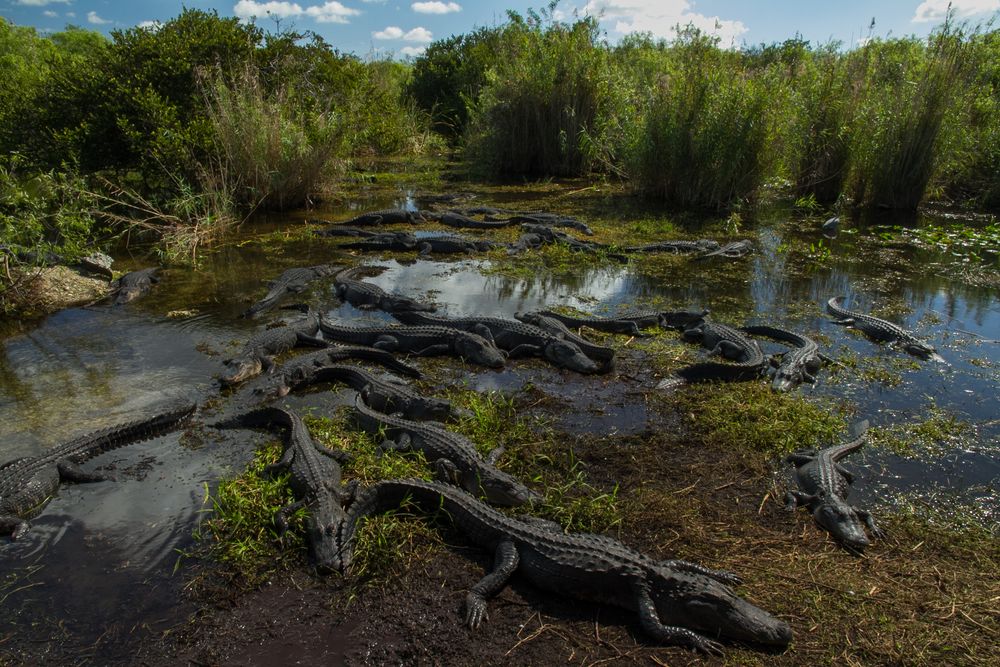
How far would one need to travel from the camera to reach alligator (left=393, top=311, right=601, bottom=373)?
19.8 feet

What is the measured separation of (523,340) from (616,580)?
11.6 ft

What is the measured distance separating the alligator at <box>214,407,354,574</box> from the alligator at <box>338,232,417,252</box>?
6265 mm

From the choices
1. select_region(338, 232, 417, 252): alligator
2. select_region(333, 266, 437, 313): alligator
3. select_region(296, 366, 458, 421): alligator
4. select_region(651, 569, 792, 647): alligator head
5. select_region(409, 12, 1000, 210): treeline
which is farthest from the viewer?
select_region(409, 12, 1000, 210): treeline

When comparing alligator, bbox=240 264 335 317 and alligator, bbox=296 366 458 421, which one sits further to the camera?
alligator, bbox=240 264 335 317

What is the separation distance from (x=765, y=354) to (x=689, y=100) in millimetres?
7804

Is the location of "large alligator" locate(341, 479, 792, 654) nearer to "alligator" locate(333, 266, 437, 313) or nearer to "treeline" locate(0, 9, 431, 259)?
"alligator" locate(333, 266, 437, 313)

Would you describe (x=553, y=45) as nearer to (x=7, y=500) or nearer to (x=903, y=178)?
(x=903, y=178)

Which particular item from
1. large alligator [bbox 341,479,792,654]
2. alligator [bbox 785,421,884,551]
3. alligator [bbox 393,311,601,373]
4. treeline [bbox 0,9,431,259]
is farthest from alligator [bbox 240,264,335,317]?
alligator [bbox 785,421,884,551]

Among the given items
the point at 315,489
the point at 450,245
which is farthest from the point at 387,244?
the point at 315,489

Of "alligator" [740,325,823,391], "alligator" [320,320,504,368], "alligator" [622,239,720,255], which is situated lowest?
"alligator" [320,320,504,368]

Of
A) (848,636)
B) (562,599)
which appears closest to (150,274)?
(562,599)

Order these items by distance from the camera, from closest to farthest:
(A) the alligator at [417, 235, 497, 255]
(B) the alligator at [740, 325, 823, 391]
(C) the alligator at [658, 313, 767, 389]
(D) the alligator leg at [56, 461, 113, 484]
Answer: (D) the alligator leg at [56, 461, 113, 484], (B) the alligator at [740, 325, 823, 391], (C) the alligator at [658, 313, 767, 389], (A) the alligator at [417, 235, 497, 255]

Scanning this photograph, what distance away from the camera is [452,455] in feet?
14.2

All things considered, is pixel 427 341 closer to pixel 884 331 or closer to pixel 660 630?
pixel 660 630
